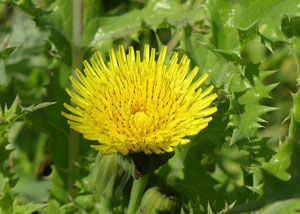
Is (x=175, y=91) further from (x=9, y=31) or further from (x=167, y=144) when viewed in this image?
(x=9, y=31)

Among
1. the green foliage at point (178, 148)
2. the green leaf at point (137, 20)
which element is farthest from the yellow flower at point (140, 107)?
the green leaf at point (137, 20)

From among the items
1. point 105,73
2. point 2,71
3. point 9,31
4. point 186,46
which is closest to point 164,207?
point 105,73

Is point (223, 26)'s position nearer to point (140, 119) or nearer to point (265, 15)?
point (265, 15)

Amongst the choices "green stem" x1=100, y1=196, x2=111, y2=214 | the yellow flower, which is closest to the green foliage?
"green stem" x1=100, y1=196, x2=111, y2=214

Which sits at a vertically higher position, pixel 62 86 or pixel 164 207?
pixel 62 86

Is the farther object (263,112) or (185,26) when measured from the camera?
(185,26)

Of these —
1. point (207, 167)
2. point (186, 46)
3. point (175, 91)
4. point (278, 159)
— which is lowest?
point (207, 167)

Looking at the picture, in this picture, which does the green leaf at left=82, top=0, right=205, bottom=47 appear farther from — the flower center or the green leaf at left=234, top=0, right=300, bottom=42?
the flower center
